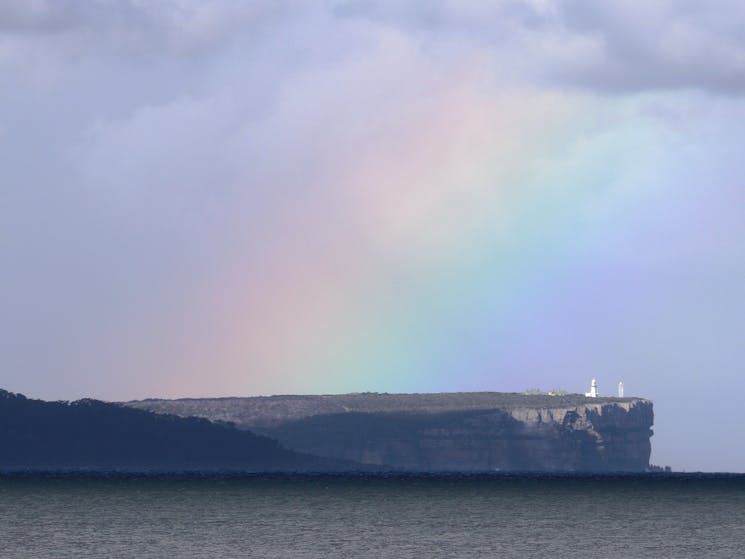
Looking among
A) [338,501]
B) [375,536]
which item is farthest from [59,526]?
[338,501]

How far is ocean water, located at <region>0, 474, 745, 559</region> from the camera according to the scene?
96438mm

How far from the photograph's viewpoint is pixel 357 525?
388ft

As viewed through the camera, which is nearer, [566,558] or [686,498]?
[566,558]

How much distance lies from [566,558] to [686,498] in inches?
3618

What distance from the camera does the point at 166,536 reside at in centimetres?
10388

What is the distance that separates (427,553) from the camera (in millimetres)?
95062

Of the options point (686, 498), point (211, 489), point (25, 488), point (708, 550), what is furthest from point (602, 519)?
point (25, 488)

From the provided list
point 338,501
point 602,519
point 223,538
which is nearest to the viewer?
point 223,538

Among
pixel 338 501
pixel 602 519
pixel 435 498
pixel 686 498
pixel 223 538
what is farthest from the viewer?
pixel 686 498

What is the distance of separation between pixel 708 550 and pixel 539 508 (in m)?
46.4

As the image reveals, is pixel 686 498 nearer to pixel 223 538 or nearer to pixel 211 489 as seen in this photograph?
pixel 211 489

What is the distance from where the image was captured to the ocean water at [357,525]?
96438 mm

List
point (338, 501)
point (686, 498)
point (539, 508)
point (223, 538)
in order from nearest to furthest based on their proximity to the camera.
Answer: point (223, 538) → point (539, 508) → point (338, 501) → point (686, 498)

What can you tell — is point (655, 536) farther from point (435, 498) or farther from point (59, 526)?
point (435, 498)
